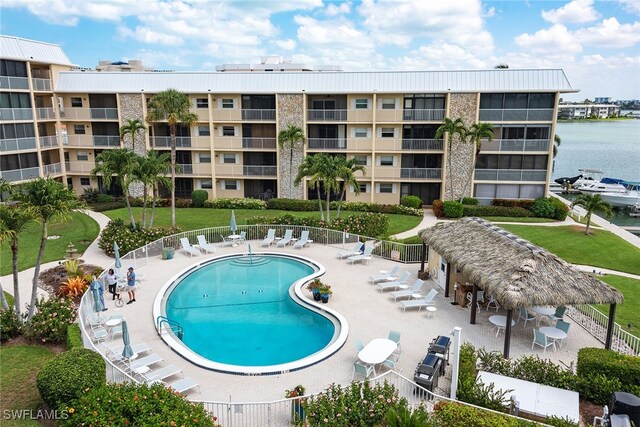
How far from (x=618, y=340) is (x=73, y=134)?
4231cm

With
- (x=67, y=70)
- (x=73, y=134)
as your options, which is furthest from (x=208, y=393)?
(x=67, y=70)

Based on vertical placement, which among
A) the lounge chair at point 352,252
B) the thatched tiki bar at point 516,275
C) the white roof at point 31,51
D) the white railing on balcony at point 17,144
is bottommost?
the lounge chair at point 352,252

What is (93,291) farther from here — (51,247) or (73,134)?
(73,134)

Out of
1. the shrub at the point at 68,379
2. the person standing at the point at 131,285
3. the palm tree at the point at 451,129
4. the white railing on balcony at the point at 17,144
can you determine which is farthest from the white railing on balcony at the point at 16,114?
A: the palm tree at the point at 451,129

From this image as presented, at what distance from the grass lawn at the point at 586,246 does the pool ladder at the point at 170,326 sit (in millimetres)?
20967

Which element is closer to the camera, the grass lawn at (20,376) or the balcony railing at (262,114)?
the grass lawn at (20,376)

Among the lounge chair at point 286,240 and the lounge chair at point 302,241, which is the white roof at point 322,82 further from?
the lounge chair at point 302,241

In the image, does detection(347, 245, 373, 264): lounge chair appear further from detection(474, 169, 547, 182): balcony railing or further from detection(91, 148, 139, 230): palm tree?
detection(474, 169, 547, 182): balcony railing

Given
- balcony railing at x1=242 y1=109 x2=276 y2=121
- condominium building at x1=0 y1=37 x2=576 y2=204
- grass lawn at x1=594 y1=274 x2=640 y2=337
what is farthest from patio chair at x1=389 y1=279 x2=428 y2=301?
balcony railing at x1=242 y1=109 x2=276 y2=121

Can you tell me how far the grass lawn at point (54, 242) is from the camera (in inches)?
969

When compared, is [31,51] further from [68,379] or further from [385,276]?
[68,379]

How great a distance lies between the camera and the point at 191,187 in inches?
1672

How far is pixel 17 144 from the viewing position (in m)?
35.9

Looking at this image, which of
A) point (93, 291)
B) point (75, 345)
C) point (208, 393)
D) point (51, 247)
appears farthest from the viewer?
point (51, 247)
